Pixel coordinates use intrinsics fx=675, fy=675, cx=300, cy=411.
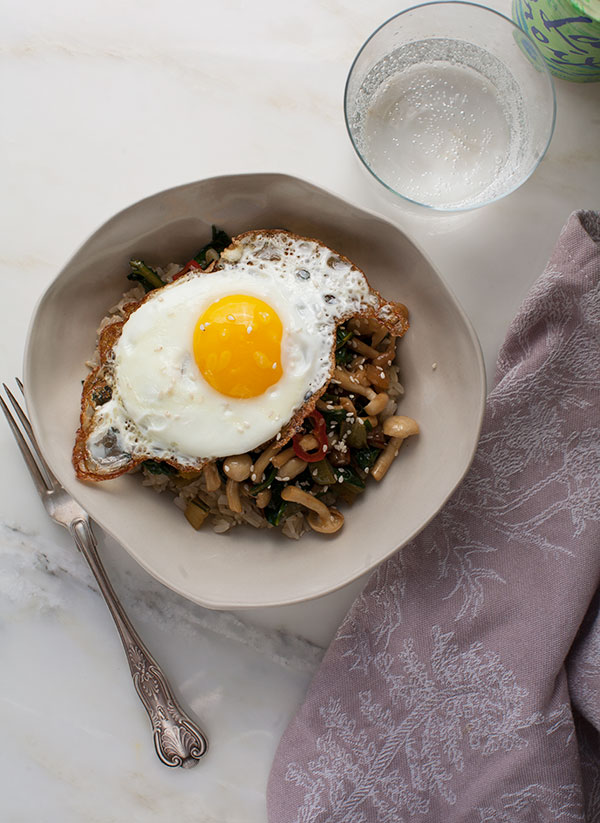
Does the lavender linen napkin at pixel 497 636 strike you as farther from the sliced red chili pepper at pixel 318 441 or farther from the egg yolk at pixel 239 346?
the egg yolk at pixel 239 346

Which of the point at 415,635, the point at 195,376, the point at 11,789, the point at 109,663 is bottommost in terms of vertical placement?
the point at 11,789

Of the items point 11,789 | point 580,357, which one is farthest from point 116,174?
point 11,789

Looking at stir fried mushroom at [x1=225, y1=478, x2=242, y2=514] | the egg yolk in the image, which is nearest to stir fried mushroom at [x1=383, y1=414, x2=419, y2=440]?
the egg yolk

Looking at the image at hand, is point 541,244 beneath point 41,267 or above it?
above

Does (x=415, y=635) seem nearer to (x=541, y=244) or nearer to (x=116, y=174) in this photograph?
(x=541, y=244)

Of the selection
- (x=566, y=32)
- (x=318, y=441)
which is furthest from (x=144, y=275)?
(x=566, y=32)

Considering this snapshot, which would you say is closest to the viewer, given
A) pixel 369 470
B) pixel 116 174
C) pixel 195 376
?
pixel 195 376

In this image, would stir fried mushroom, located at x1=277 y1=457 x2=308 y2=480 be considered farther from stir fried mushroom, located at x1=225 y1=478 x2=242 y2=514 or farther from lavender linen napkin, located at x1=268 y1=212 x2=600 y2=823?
lavender linen napkin, located at x1=268 y1=212 x2=600 y2=823

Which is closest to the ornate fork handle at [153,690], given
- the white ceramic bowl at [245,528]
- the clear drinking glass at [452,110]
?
the white ceramic bowl at [245,528]
